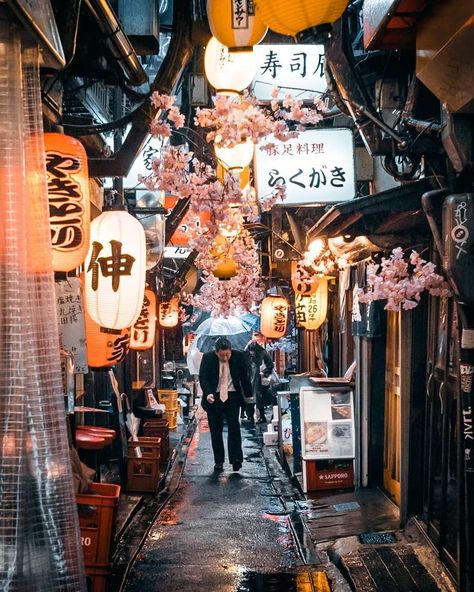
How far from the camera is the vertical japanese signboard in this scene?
9297 mm

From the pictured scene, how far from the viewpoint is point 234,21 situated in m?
7.82

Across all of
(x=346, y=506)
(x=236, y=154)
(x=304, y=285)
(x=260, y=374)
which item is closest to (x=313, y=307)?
(x=304, y=285)

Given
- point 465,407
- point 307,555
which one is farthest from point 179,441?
point 465,407

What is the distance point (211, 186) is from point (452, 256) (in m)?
8.89

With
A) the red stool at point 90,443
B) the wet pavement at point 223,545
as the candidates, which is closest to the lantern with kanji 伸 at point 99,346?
the red stool at point 90,443

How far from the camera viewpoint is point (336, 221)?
33.3 feet

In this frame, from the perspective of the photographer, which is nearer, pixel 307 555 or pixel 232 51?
pixel 232 51

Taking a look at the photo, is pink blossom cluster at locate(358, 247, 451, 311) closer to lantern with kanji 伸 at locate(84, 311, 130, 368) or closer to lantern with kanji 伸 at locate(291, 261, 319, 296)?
lantern with kanji 伸 at locate(84, 311, 130, 368)

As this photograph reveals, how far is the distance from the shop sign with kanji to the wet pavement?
7945 millimetres

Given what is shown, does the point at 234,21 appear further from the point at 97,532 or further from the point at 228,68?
the point at 97,532

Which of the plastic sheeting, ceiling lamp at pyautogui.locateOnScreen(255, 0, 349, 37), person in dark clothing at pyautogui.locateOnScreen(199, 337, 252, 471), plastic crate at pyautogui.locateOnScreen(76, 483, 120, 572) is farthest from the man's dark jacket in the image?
the plastic sheeting

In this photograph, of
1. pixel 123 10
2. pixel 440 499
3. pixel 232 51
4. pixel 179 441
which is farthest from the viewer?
pixel 179 441

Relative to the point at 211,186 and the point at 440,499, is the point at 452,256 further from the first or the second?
the point at 211,186

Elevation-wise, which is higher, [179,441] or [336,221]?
[336,221]
